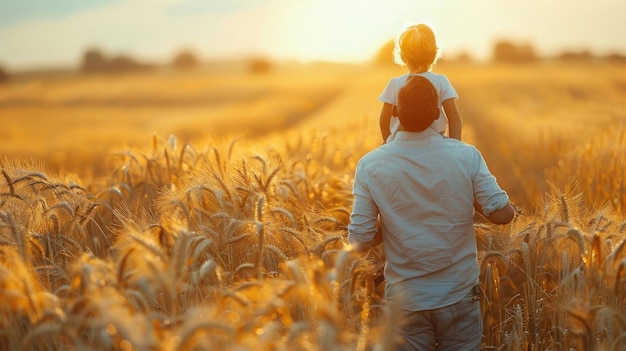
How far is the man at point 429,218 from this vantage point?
107 inches

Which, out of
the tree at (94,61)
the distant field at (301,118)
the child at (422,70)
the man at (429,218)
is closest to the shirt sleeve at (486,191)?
the man at (429,218)

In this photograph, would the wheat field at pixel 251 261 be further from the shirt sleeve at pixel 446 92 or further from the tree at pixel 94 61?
the tree at pixel 94 61

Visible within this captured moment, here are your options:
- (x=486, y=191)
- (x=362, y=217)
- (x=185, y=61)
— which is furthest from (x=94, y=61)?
(x=486, y=191)

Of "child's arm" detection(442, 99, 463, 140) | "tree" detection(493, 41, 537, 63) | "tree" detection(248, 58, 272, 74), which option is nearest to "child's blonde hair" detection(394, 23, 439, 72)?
"child's arm" detection(442, 99, 463, 140)

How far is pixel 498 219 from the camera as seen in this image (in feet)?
9.01

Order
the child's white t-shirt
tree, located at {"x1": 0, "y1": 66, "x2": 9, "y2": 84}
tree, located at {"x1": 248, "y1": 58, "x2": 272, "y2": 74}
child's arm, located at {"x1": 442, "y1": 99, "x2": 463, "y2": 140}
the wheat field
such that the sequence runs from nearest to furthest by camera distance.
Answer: the wheat field < the child's white t-shirt < child's arm, located at {"x1": 442, "y1": 99, "x2": 463, "y2": 140} < tree, located at {"x1": 0, "y1": 66, "x2": 9, "y2": 84} < tree, located at {"x1": 248, "y1": 58, "x2": 272, "y2": 74}

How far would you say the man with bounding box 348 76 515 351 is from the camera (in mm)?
2721

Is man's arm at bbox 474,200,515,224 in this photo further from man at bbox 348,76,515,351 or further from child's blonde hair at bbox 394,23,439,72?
child's blonde hair at bbox 394,23,439,72

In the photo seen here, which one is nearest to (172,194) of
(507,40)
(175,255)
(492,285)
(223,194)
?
(223,194)

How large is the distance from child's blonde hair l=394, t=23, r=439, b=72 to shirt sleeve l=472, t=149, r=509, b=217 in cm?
61

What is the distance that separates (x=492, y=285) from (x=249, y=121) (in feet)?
56.8

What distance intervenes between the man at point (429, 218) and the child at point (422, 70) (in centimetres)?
29

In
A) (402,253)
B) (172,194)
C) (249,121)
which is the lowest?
(249,121)

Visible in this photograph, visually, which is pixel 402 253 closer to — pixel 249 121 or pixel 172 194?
pixel 172 194
